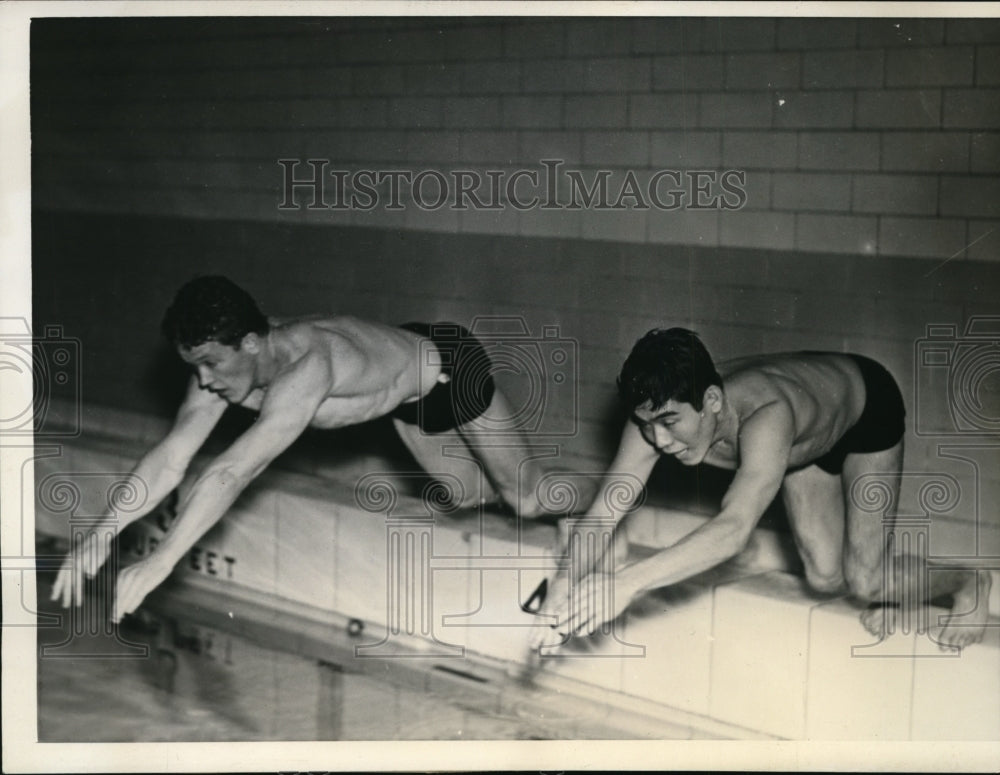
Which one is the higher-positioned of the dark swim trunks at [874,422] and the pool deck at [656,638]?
the dark swim trunks at [874,422]

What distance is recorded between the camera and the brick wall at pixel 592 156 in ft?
9.31

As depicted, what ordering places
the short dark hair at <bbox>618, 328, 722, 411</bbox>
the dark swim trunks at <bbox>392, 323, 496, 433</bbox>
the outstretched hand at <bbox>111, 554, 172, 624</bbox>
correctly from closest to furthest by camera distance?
the outstretched hand at <bbox>111, 554, 172, 624</bbox> → the short dark hair at <bbox>618, 328, 722, 411</bbox> → the dark swim trunks at <bbox>392, 323, 496, 433</bbox>

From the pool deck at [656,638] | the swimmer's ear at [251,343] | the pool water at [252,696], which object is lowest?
the pool water at [252,696]

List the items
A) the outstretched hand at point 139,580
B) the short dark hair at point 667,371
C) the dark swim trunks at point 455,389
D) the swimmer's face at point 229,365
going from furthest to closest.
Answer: the dark swim trunks at point 455,389 → the swimmer's face at point 229,365 → the short dark hair at point 667,371 → the outstretched hand at point 139,580

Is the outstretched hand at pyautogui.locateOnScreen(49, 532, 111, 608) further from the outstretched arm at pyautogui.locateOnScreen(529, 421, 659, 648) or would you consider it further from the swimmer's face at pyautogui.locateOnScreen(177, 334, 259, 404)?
the outstretched arm at pyautogui.locateOnScreen(529, 421, 659, 648)

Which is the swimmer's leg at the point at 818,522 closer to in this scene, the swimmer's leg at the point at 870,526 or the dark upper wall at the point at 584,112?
the swimmer's leg at the point at 870,526

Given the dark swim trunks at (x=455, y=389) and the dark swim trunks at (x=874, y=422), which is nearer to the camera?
the dark swim trunks at (x=874, y=422)

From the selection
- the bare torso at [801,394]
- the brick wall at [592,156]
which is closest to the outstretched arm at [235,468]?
the brick wall at [592,156]

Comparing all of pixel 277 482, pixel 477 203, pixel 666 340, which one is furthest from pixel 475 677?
pixel 477 203

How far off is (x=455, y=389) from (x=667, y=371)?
0.56m

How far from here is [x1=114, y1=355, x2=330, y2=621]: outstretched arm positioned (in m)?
2.78

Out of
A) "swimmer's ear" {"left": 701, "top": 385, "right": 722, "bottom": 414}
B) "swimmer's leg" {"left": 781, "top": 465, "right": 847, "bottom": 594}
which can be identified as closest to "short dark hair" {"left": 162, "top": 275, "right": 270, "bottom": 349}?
"swimmer's ear" {"left": 701, "top": 385, "right": 722, "bottom": 414}

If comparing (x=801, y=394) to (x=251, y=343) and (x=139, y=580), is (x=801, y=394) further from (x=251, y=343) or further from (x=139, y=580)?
(x=139, y=580)

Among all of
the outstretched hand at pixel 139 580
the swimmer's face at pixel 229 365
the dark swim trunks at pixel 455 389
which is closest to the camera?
the outstretched hand at pixel 139 580
